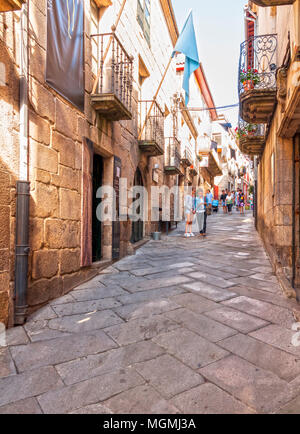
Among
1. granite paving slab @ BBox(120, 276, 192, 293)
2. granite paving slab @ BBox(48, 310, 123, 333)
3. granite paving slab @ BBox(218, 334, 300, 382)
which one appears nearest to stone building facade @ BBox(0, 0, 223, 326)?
granite paving slab @ BBox(48, 310, 123, 333)

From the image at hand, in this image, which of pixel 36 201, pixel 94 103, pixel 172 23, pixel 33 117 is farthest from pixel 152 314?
pixel 172 23

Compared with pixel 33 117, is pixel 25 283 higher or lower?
lower

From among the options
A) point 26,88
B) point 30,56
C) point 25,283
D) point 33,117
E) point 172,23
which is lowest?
point 25,283

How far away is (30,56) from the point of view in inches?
131

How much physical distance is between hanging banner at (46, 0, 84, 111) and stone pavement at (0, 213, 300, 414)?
277cm

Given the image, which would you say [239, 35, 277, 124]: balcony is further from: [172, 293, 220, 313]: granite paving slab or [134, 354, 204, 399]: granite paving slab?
[134, 354, 204, 399]: granite paving slab

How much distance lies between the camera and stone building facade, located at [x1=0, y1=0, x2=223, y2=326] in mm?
2984

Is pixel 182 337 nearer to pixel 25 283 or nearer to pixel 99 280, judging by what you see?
pixel 25 283

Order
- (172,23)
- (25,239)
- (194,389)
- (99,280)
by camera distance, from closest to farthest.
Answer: (194,389) → (25,239) → (99,280) → (172,23)

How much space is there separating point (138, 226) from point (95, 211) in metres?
2.97

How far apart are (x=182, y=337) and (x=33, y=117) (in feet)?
9.14

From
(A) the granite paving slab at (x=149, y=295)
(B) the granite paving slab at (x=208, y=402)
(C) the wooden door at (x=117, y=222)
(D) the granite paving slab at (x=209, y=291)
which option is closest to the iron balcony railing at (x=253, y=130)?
(C) the wooden door at (x=117, y=222)

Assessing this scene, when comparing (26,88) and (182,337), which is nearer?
(182,337)
